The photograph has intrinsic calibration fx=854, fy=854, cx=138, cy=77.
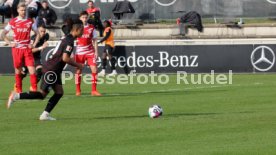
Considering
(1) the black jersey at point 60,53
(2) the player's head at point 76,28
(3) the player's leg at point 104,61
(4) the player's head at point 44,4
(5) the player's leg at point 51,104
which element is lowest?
(3) the player's leg at point 104,61

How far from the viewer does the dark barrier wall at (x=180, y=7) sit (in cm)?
3506

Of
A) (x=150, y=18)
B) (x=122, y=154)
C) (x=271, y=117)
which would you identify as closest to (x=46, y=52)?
(x=150, y=18)

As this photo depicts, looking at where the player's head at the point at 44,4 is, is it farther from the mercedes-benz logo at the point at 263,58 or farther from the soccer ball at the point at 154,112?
the soccer ball at the point at 154,112

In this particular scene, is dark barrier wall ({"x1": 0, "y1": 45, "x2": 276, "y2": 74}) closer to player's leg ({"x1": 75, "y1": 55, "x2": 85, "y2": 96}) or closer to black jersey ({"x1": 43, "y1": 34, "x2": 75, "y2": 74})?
player's leg ({"x1": 75, "y1": 55, "x2": 85, "y2": 96})

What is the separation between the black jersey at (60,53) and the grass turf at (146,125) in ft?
3.32

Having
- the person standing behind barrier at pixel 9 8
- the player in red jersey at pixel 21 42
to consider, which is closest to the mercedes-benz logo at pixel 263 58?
the person standing behind barrier at pixel 9 8

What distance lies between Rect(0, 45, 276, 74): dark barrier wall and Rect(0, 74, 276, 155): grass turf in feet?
28.1

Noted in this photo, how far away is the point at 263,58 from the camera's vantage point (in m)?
32.3

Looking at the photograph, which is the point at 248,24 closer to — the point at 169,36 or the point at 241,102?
the point at 169,36

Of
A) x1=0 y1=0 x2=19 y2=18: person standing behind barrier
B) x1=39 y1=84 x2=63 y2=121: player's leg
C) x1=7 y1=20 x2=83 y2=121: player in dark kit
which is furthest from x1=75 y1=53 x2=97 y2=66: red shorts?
x1=0 y1=0 x2=19 y2=18: person standing behind barrier

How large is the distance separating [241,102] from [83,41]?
531 cm

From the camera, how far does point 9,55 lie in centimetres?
3428

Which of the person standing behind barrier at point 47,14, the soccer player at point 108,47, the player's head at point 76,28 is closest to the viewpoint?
the player's head at point 76,28

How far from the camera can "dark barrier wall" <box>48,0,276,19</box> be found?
115 ft
